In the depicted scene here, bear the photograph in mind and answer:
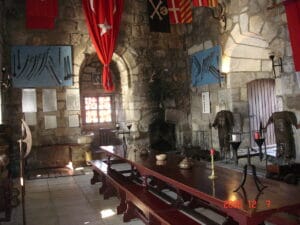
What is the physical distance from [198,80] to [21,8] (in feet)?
13.3

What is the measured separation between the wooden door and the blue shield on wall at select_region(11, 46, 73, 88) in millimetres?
3918

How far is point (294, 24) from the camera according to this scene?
441 centimetres

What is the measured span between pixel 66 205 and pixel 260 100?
4850 millimetres

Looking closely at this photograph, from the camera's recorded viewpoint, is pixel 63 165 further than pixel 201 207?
Yes

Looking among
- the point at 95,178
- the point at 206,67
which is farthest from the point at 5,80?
the point at 206,67

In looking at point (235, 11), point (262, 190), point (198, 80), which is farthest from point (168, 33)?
point (262, 190)

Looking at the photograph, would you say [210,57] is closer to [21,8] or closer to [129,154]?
[129,154]

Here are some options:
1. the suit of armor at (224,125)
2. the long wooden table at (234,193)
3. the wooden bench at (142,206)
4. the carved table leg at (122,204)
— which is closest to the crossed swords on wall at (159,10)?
the suit of armor at (224,125)

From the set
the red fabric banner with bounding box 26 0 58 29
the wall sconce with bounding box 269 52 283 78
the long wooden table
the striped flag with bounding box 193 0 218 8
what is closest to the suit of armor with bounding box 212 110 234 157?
the wall sconce with bounding box 269 52 283 78

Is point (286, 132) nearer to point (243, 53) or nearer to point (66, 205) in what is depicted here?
point (243, 53)

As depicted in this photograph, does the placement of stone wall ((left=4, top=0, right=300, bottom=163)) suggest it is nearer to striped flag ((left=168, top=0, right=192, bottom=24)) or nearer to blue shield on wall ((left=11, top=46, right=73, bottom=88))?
blue shield on wall ((left=11, top=46, right=73, bottom=88))

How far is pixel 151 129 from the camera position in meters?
7.60

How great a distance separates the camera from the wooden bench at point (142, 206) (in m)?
2.52

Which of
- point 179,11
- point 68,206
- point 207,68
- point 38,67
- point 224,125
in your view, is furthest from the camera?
point 179,11
